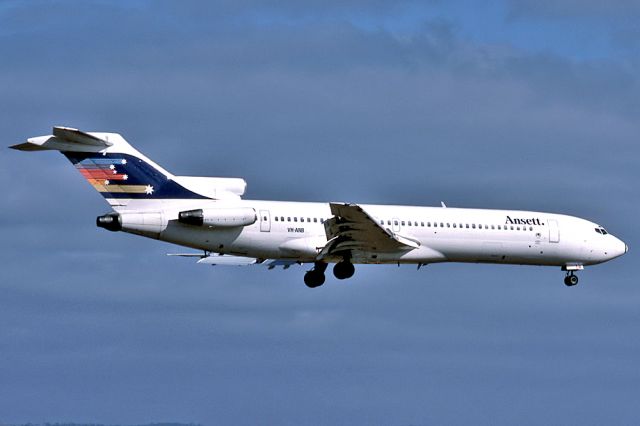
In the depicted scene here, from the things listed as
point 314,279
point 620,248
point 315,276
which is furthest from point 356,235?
point 620,248

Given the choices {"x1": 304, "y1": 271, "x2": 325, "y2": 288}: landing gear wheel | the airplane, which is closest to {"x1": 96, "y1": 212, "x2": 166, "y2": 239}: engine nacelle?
the airplane

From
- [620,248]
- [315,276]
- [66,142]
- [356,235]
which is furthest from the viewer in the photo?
[620,248]

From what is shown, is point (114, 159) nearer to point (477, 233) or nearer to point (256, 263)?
point (256, 263)

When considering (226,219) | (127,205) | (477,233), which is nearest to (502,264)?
(477,233)

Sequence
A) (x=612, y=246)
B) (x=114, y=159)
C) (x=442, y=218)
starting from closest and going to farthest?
1. (x=114, y=159)
2. (x=442, y=218)
3. (x=612, y=246)

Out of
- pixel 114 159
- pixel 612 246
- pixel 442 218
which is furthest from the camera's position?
pixel 612 246

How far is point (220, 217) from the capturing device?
52.4 metres

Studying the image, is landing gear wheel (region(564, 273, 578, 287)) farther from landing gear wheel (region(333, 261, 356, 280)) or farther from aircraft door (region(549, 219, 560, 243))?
landing gear wheel (region(333, 261, 356, 280))

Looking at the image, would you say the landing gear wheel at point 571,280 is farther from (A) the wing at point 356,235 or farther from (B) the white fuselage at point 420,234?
(A) the wing at point 356,235

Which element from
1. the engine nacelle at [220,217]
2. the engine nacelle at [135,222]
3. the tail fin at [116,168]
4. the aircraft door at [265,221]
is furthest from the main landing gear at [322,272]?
the engine nacelle at [135,222]

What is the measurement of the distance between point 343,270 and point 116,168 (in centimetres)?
1078

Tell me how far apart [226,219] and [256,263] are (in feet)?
24.0

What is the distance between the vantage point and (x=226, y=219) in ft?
172

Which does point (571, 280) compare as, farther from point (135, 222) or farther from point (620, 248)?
point (135, 222)
